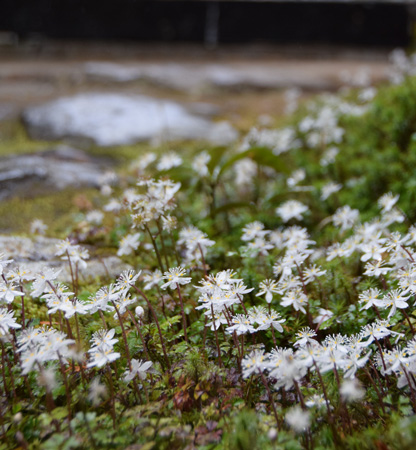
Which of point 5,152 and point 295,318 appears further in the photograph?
point 5,152

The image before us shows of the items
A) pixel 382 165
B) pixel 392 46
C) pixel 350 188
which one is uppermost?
pixel 392 46

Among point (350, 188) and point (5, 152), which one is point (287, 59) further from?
point (5, 152)

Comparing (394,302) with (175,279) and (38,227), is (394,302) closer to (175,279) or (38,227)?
(175,279)

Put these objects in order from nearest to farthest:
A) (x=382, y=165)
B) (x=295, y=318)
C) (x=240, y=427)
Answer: (x=240, y=427) → (x=295, y=318) → (x=382, y=165)

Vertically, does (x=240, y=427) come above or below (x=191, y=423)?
above

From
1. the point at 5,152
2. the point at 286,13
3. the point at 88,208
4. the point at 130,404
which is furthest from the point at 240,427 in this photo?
the point at 286,13
